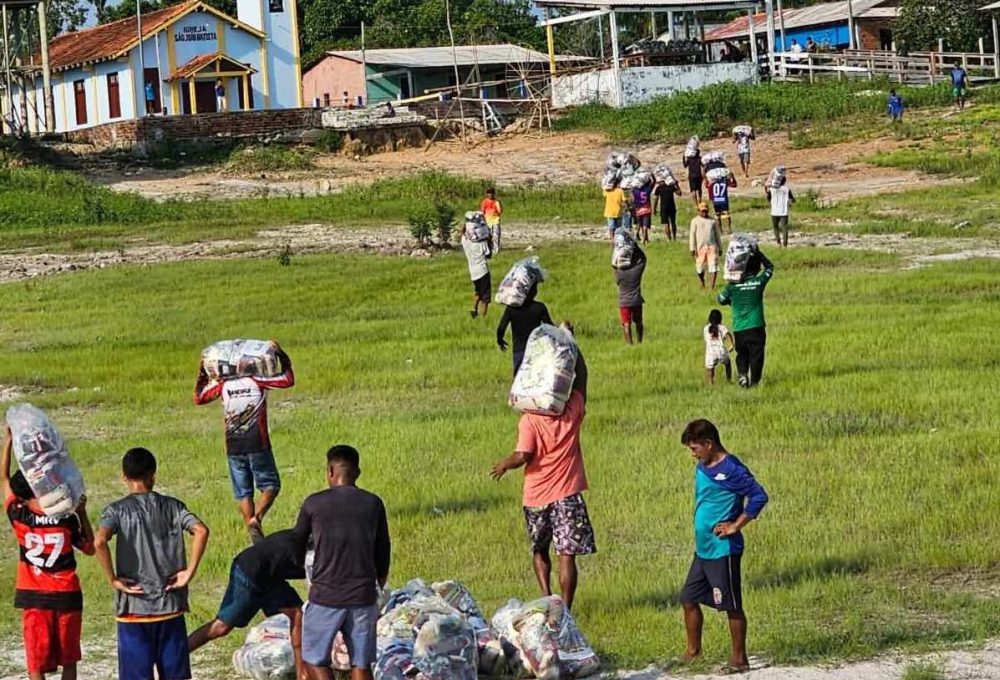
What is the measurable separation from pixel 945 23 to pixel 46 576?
2430 inches

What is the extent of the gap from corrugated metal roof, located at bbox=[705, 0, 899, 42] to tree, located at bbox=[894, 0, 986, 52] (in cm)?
434

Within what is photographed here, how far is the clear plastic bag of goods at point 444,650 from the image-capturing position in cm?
955

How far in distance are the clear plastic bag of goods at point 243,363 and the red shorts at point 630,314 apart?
974cm

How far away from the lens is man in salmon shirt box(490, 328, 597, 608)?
1098 cm

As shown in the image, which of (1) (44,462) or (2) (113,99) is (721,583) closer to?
(1) (44,462)

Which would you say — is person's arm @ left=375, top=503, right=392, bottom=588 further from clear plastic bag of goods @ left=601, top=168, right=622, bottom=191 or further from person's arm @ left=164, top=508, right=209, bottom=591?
clear plastic bag of goods @ left=601, top=168, right=622, bottom=191

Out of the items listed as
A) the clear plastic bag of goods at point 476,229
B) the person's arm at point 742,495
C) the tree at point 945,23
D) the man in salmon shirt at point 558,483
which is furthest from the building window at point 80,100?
the person's arm at point 742,495

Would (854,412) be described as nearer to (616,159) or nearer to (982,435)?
(982,435)

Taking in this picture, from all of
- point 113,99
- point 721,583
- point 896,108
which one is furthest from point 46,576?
point 113,99

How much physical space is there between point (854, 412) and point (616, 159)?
17315 mm

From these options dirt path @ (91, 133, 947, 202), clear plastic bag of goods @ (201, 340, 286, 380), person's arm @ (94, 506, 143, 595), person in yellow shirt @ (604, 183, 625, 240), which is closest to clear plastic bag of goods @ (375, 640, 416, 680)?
person's arm @ (94, 506, 143, 595)

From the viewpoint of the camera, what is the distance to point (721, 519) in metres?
10.0

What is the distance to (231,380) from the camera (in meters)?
13.3

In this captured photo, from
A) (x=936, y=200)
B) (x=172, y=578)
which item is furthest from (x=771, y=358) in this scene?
(x=936, y=200)
